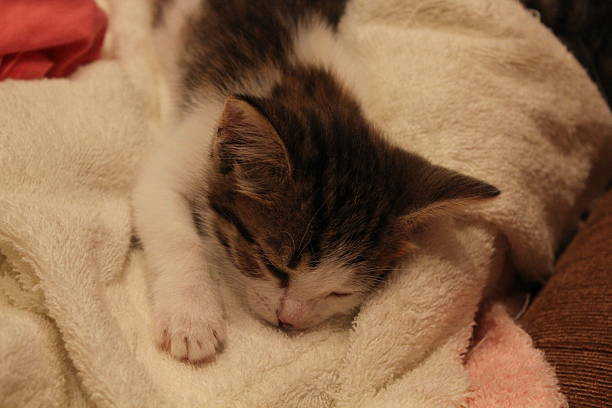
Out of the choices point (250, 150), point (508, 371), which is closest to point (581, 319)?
point (508, 371)

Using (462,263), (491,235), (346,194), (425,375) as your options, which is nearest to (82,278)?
(346,194)

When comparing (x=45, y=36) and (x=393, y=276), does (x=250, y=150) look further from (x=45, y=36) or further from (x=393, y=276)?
(x=45, y=36)

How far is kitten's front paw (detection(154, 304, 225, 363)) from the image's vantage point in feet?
4.08

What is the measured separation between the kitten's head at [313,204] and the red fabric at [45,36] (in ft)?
2.68

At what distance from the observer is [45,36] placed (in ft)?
5.73

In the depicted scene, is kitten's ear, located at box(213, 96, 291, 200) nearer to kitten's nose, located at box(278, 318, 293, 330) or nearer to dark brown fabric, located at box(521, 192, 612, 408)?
kitten's nose, located at box(278, 318, 293, 330)

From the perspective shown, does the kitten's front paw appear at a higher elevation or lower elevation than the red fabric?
lower

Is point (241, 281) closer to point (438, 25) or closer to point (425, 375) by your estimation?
point (425, 375)

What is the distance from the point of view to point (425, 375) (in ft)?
4.31

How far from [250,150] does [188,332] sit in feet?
1.45

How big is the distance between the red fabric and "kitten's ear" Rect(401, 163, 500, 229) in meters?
1.26

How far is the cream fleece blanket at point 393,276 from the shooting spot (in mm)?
1163

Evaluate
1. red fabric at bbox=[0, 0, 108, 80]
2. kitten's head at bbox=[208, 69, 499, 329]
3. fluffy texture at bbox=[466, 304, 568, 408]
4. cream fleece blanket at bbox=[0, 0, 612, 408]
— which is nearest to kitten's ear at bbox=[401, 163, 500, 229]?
kitten's head at bbox=[208, 69, 499, 329]

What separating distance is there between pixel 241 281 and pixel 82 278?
38 cm
